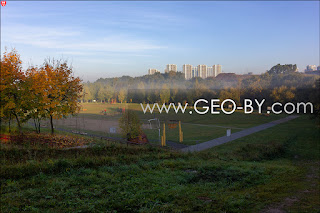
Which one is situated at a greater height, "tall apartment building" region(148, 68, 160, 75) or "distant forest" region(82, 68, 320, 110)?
"tall apartment building" region(148, 68, 160, 75)

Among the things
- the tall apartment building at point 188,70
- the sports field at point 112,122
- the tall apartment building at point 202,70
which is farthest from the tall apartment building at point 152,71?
the tall apartment building at point 202,70

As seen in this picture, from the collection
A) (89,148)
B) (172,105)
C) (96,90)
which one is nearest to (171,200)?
(89,148)

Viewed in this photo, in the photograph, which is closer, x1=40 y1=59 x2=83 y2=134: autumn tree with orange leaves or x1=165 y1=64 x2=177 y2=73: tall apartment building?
x1=40 y1=59 x2=83 y2=134: autumn tree with orange leaves

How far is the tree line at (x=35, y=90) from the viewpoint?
62.6ft

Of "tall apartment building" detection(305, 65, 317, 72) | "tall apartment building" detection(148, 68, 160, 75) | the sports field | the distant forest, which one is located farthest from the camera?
"tall apartment building" detection(305, 65, 317, 72)

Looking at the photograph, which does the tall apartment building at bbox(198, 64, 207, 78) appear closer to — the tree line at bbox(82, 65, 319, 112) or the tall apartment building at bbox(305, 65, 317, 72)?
the tree line at bbox(82, 65, 319, 112)

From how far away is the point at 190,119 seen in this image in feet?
175

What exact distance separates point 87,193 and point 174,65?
170ft

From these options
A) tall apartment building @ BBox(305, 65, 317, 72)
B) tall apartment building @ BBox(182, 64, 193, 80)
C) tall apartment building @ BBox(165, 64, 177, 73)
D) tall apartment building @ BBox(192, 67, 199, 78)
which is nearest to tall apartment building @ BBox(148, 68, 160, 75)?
tall apartment building @ BBox(165, 64, 177, 73)

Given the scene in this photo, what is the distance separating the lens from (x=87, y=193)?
7.86m

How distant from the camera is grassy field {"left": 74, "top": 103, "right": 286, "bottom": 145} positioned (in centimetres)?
3138

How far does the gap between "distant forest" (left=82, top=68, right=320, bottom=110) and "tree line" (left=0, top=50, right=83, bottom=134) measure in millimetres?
6032

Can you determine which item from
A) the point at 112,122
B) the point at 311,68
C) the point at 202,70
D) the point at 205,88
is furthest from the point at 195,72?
the point at 112,122

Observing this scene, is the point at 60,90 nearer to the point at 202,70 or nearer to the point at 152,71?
the point at 152,71
